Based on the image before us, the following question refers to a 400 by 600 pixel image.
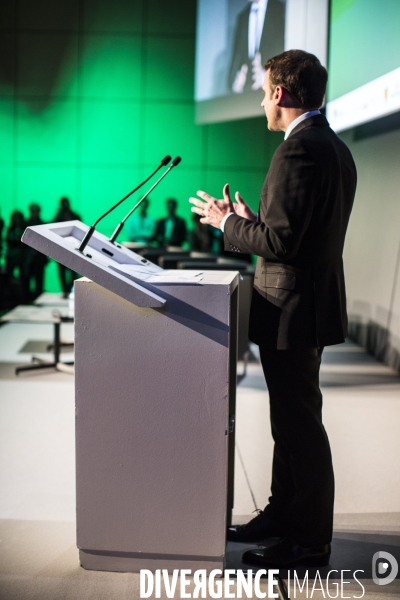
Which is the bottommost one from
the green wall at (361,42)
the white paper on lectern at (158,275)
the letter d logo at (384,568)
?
the letter d logo at (384,568)

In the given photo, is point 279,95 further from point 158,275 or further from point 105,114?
point 105,114

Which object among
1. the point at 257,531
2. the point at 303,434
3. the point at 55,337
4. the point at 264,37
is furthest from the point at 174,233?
the point at 303,434

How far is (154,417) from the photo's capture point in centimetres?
202

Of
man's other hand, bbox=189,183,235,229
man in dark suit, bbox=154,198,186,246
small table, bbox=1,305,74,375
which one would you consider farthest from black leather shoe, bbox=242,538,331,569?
man in dark suit, bbox=154,198,186,246

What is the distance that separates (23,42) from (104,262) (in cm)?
984

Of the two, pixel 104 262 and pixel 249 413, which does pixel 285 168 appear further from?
pixel 249 413

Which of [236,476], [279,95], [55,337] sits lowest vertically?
[236,476]

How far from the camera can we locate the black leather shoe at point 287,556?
2.15m

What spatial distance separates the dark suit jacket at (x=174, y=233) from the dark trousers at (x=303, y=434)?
8.34 m

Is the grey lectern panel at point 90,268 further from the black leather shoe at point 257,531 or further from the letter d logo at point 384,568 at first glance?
the letter d logo at point 384,568

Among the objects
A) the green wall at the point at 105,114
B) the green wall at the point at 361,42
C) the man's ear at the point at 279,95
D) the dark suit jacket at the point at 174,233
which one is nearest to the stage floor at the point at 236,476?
the man's ear at the point at 279,95

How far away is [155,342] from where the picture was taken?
2.00 meters

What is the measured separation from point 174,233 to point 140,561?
8.54 metres

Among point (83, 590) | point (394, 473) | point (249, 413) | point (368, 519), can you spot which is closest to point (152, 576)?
point (83, 590)
